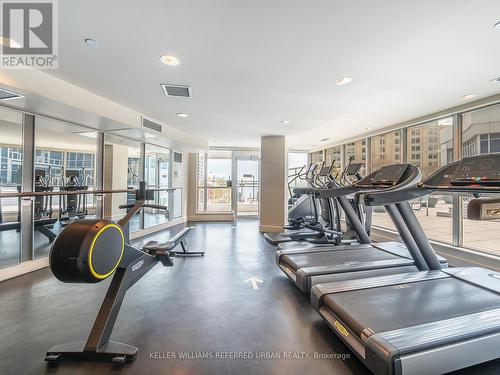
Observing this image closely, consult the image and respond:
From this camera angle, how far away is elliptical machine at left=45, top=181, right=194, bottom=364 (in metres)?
1.53

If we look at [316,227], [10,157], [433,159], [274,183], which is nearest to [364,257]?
[316,227]

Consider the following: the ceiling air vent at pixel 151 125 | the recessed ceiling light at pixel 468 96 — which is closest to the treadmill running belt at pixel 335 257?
the recessed ceiling light at pixel 468 96

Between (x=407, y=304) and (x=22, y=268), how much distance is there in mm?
4703

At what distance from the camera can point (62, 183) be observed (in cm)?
525

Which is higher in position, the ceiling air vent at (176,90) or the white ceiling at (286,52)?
the ceiling air vent at (176,90)

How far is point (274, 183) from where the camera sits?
6473 mm

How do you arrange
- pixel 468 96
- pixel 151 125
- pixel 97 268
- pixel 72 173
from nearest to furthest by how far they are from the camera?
pixel 97 268, pixel 468 96, pixel 151 125, pixel 72 173

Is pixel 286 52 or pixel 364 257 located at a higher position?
pixel 286 52

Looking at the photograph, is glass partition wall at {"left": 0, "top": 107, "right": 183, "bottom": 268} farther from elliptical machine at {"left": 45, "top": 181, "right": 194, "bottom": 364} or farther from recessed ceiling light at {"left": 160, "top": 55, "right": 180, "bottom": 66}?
elliptical machine at {"left": 45, "top": 181, "right": 194, "bottom": 364}

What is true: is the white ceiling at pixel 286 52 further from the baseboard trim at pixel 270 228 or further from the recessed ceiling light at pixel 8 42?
the baseboard trim at pixel 270 228

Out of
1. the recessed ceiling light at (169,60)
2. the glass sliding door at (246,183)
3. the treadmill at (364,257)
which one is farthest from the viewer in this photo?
the glass sliding door at (246,183)

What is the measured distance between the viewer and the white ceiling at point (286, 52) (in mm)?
1830

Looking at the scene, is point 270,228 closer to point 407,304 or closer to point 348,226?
point 348,226

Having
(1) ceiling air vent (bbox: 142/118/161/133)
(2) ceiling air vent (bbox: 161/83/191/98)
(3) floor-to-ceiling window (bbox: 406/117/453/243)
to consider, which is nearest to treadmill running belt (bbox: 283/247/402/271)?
(3) floor-to-ceiling window (bbox: 406/117/453/243)
